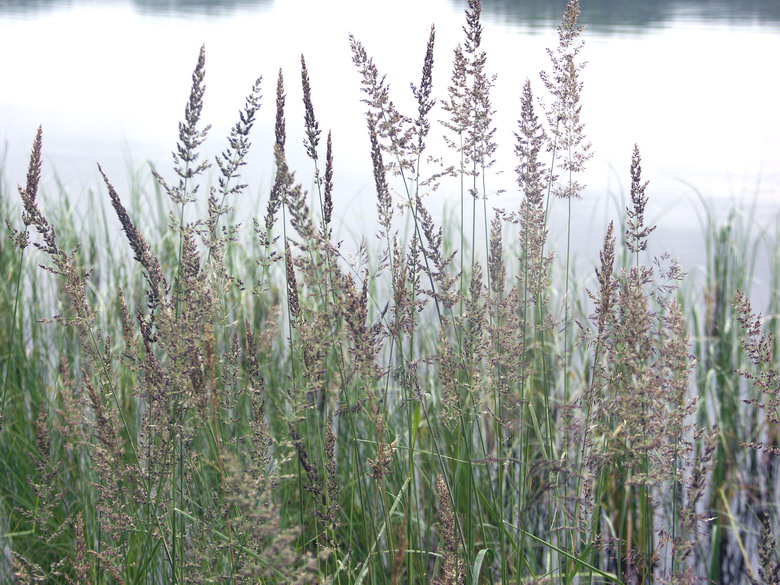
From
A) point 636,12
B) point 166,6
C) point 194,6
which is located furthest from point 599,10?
point 166,6

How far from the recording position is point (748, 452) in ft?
13.8

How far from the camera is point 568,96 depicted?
2156 millimetres

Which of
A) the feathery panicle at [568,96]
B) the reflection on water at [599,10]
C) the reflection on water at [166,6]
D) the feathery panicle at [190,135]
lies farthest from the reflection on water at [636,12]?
the feathery panicle at [190,135]

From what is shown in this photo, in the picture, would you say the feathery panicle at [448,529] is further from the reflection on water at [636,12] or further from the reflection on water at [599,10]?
the reflection on water at [599,10]

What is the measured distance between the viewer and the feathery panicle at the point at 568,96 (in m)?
2.13

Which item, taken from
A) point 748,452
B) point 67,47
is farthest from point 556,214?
point 67,47

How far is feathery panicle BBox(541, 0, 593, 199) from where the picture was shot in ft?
6.98

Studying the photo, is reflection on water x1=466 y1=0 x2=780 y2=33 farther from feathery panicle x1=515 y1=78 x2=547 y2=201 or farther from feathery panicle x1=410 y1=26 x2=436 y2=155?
feathery panicle x1=410 y1=26 x2=436 y2=155

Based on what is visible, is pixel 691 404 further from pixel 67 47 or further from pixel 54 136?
pixel 67 47

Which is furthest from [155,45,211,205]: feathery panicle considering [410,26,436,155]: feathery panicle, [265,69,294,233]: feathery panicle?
[410,26,436,155]: feathery panicle

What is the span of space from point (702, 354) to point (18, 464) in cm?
370

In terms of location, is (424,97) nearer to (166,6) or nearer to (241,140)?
(241,140)

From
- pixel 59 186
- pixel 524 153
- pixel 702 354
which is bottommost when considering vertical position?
pixel 702 354

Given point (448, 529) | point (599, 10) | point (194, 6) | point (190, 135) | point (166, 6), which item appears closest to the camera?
point (448, 529)
